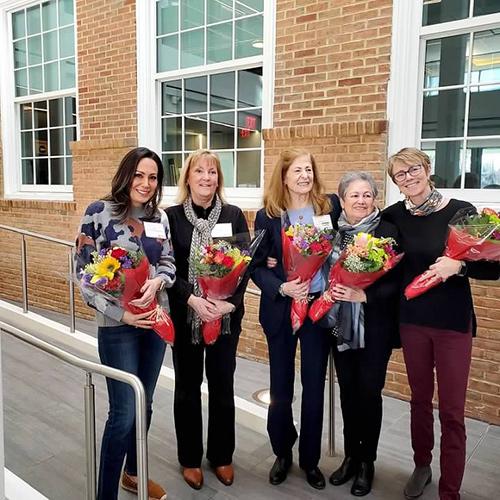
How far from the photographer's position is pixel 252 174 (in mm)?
4781

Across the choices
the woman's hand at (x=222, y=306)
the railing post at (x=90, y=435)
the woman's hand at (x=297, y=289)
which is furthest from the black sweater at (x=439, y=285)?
the railing post at (x=90, y=435)

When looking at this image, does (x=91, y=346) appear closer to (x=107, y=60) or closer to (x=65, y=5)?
(x=107, y=60)

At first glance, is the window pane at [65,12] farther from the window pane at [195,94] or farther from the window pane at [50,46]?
the window pane at [195,94]

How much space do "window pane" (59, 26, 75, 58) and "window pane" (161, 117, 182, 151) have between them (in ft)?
5.84

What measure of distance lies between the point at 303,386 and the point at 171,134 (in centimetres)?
361

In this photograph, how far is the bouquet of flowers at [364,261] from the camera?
2.06m

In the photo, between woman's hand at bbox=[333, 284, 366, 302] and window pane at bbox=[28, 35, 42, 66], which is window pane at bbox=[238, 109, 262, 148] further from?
window pane at bbox=[28, 35, 42, 66]

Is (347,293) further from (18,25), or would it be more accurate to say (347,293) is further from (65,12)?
(18,25)

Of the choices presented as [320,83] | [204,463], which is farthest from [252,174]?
[204,463]


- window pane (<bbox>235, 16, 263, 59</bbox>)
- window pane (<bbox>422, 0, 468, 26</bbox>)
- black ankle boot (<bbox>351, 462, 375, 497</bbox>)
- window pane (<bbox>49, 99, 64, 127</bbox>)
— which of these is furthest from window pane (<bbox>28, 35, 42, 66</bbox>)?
black ankle boot (<bbox>351, 462, 375, 497</bbox>)

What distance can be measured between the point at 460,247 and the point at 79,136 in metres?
5.10

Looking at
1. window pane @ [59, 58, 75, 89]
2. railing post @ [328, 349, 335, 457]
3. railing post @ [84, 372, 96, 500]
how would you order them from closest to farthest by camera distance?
railing post @ [84, 372, 96, 500] → railing post @ [328, 349, 335, 457] → window pane @ [59, 58, 75, 89]

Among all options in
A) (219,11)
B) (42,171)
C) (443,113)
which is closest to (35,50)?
(42,171)

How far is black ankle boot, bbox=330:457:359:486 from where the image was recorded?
2.56m
